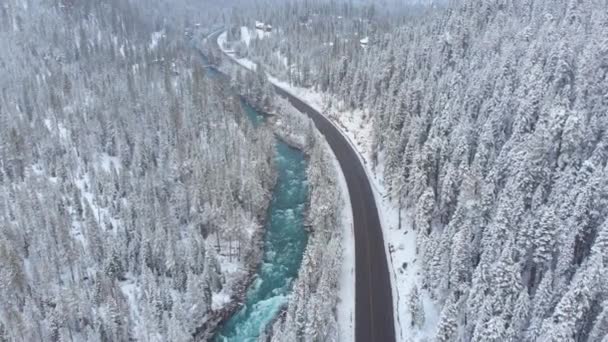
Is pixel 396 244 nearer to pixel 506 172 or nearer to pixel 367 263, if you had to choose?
pixel 367 263

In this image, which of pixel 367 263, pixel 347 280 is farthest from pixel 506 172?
pixel 347 280

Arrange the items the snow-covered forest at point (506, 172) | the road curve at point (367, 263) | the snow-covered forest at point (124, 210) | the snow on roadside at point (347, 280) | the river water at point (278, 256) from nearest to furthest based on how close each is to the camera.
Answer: the snow-covered forest at point (506, 172), the snow on roadside at point (347, 280), the road curve at point (367, 263), the snow-covered forest at point (124, 210), the river water at point (278, 256)

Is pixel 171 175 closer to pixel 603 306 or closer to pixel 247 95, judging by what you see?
pixel 247 95

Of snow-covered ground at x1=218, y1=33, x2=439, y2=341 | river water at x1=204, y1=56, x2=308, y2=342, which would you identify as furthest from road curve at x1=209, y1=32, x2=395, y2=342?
river water at x1=204, y1=56, x2=308, y2=342

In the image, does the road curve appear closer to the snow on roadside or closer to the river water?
the snow on roadside

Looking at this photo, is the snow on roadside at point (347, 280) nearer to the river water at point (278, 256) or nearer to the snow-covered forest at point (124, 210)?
the river water at point (278, 256)

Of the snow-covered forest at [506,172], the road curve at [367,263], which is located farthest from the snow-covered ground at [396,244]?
the road curve at [367,263]
